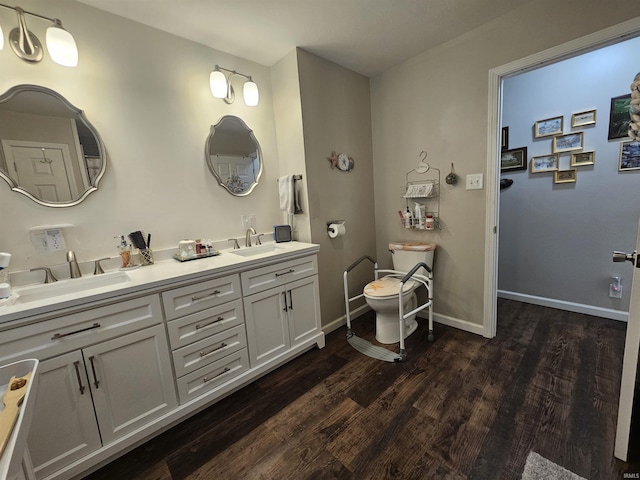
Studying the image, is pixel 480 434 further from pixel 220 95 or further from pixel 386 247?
pixel 220 95

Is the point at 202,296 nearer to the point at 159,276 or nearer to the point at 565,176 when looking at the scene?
the point at 159,276

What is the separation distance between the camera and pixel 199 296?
1.53 metres

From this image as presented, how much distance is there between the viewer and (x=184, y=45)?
190 centimetres

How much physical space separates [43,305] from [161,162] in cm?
109

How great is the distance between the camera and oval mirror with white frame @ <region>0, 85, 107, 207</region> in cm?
140

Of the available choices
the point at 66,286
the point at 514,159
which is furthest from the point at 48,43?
the point at 514,159

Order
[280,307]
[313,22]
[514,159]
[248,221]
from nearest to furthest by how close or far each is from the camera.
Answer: [313,22] → [280,307] → [248,221] → [514,159]

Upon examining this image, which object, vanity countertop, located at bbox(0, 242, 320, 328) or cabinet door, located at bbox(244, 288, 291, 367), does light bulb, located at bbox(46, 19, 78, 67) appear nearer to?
vanity countertop, located at bbox(0, 242, 320, 328)

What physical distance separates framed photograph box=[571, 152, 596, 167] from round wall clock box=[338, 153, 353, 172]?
1.92 m

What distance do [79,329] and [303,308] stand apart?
1.31 metres

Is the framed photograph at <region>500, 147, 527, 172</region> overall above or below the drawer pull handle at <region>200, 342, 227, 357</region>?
above

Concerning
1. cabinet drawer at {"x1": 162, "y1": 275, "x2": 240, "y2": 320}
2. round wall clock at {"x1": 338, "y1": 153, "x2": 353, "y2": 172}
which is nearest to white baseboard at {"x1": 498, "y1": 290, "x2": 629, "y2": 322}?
round wall clock at {"x1": 338, "y1": 153, "x2": 353, "y2": 172}

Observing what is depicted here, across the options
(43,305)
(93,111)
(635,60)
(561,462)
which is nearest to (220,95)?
(93,111)

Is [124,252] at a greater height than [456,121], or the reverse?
[456,121]
